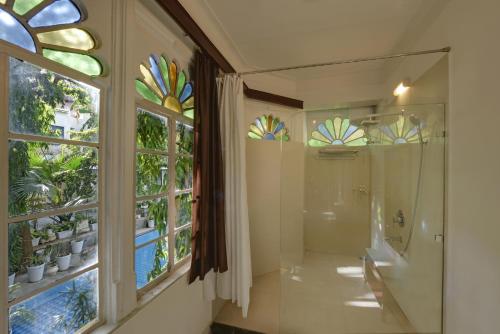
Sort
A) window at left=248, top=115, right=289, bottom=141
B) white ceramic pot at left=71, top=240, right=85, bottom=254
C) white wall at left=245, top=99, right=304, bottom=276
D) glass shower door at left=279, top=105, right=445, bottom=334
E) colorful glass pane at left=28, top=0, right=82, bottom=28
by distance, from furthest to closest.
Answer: window at left=248, top=115, right=289, bottom=141, white wall at left=245, top=99, right=304, bottom=276, glass shower door at left=279, top=105, right=445, bottom=334, white ceramic pot at left=71, top=240, right=85, bottom=254, colorful glass pane at left=28, top=0, right=82, bottom=28

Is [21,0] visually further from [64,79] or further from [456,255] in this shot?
[456,255]

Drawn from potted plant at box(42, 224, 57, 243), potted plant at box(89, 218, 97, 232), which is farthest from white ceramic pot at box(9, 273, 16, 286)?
potted plant at box(89, 218, 97, 232)

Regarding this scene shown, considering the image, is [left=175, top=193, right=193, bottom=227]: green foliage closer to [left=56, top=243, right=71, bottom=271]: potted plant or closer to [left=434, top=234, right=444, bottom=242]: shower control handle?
[left=56, top=243, right=71, bottom=271]: potted plant

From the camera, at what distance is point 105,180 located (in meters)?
0.97

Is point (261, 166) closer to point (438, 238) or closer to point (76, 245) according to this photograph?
point (438, 238)

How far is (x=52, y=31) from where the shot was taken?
79cm

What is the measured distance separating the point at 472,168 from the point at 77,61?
2.08m

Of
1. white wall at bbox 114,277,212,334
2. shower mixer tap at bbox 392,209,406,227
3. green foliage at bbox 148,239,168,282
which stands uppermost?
shower mixer tap at bbox 392,209,406,227

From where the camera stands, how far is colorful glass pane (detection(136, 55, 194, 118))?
1266 mm

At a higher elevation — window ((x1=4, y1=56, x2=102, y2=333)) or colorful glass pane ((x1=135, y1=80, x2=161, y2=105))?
colorful glass pane ((x1=135, y1=80, x2=161, y2=105))

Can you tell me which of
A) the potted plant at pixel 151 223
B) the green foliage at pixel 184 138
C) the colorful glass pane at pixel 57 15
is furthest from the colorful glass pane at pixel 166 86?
the potted plant at pixel 151 223

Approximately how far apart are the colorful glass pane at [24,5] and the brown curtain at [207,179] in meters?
0.84

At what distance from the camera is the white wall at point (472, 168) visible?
1.03 m

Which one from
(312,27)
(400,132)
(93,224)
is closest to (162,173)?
(93,224)
